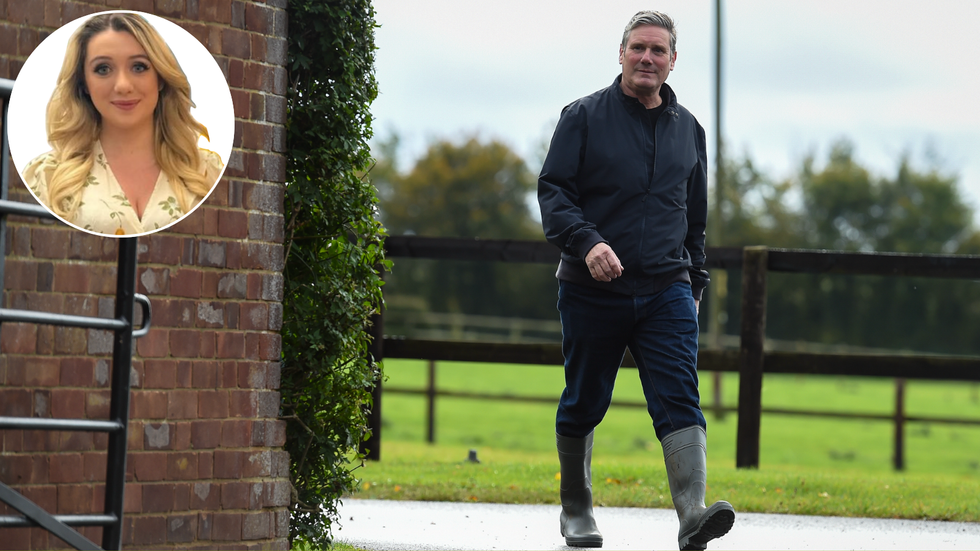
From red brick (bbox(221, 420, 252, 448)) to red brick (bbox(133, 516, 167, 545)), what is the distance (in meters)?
0.32

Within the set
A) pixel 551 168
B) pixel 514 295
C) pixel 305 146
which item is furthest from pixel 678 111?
pixel 514 295

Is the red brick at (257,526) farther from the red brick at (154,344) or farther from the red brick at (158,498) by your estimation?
the red brick at (154,344)

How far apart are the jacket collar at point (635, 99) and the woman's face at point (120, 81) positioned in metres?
1.88

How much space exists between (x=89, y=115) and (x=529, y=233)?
55.9 m

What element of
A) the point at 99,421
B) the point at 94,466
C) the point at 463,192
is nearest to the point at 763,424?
the point at 463,192

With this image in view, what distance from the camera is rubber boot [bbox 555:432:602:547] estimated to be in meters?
4.67

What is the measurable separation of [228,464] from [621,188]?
5.66 feet

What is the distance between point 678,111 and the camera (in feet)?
14.7

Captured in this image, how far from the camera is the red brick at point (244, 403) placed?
3.84 metres

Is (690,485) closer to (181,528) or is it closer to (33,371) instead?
(181,528)

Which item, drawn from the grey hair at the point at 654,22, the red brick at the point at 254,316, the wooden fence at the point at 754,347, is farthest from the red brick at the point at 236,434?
the wooden fence at the point at 754,347

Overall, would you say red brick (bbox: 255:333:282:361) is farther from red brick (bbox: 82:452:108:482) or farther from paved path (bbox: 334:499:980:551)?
paved path (bbox: 334:499:980:551)

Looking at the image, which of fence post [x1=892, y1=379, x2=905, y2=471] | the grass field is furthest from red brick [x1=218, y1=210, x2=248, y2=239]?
the grass field

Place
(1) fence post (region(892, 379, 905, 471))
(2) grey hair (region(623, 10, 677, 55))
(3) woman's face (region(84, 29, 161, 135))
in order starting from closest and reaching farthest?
(3) woman's face (region(84, 29, 161, 135))
(2) grey hair (region(623, 10, 677, 55))
(1) fence post (region(892, 379, 905, 471))
